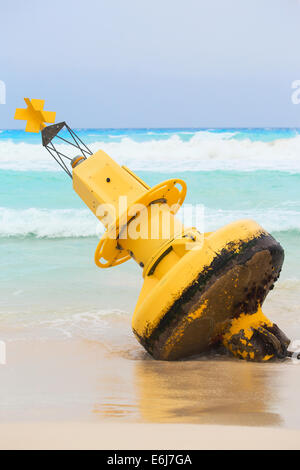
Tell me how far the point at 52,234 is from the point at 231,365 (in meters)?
5.59

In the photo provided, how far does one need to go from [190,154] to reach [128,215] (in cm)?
1573

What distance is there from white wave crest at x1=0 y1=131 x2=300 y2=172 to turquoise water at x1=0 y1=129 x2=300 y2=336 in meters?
0.03

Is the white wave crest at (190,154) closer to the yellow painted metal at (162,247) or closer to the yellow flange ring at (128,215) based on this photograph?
the yellow painted metal at (162,247)

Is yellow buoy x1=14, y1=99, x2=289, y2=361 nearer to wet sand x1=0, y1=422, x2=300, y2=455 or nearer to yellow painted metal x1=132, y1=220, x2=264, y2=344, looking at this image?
yellow painted metal x1=132, y1=220, x2=264, y2=344

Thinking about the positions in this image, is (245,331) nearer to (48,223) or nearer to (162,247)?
(162,247)

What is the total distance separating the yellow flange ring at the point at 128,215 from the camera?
125 inches

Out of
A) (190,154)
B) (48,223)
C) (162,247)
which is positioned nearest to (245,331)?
(162,247)

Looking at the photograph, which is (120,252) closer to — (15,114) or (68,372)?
(68,372)

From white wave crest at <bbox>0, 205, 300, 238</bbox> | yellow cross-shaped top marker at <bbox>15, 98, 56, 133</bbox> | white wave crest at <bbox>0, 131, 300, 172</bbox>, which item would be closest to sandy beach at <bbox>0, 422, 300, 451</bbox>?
yellow cross-shaped top marker at <bbox>15, 98, 56, 133</bbox>

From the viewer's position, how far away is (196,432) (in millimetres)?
2174

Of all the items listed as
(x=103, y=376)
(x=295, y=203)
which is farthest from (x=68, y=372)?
(x=295, y=203)

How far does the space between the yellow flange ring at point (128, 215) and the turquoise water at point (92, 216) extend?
44.4 inches

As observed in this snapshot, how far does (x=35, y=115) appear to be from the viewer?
371 cm

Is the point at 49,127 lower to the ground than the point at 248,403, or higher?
higher
